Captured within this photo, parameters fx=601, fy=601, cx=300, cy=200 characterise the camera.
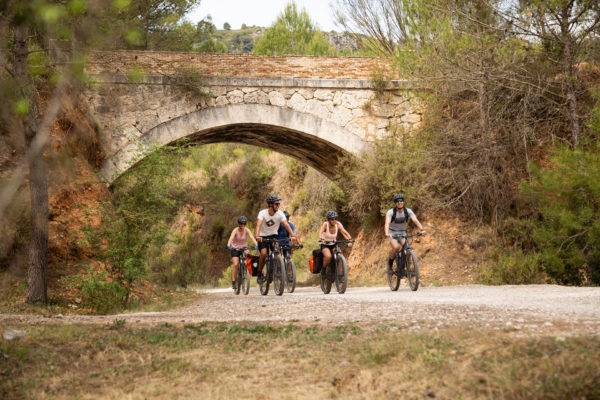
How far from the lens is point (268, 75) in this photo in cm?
1650

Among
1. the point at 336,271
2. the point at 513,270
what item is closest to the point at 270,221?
the point at 336,271

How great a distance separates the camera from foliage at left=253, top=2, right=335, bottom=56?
Answer: 33.9 m

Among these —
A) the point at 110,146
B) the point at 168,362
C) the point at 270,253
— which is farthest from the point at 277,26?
the point at 168,362

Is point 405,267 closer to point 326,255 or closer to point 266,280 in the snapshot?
point 326,255

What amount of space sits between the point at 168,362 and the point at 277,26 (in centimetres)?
3208

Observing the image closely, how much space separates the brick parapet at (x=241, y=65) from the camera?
15484 millimetres

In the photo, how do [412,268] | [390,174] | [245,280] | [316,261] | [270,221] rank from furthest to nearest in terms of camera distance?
1. [390,174]
2. [245,280]
3. [316,261]
4. [270,221]
5. [412,268]

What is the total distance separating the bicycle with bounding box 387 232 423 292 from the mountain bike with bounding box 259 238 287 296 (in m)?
1.94

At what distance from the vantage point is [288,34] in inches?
1350

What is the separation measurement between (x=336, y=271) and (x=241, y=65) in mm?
7896

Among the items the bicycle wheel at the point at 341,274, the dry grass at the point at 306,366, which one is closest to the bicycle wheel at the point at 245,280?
the bicycle wheel at the point at 341,274

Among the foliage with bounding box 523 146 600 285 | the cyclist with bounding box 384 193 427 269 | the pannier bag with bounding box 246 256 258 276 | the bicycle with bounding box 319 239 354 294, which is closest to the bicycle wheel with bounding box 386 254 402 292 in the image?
the cyclist with bounding box 384 193 427 269

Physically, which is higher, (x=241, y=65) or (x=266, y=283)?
(x=241, y=65)

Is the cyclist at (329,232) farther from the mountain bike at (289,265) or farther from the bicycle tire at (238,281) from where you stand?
the bicycle tire at (238,281)
